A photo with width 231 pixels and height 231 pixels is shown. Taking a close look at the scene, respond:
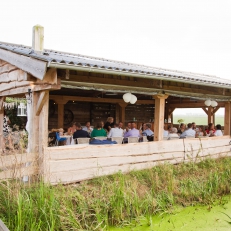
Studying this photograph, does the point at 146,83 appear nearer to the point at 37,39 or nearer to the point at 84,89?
the point at 84,89

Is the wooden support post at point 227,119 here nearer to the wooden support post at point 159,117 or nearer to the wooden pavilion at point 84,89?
the wooden pavilion at point 84,89

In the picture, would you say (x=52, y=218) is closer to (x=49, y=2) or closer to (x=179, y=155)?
(x=179, y=155)

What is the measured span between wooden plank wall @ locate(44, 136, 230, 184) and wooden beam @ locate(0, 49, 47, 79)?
150cm

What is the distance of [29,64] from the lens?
5930 millimetres

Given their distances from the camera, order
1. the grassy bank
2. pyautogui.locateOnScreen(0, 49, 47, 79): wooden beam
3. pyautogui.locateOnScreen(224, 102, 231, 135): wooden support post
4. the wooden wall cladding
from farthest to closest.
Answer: the wooden wall cladding
pyautogui.locateOnScreen(224, 102, 231, 135): wooden support post
pyautogui.locateOnScreen(0, 49, 47, 79): wooden beam
the grassy bank

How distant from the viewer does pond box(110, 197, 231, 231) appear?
4699mm

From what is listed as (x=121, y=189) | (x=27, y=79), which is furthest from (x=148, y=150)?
(x=27, y=79)

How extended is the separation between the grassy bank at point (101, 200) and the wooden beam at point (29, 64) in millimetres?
2075

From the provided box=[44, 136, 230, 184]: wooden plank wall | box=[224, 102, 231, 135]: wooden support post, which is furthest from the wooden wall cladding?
box=[44, 136, 230, 184]: wooden plank wall

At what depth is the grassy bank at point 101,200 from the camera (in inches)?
162

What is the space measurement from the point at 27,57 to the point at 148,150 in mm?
3702

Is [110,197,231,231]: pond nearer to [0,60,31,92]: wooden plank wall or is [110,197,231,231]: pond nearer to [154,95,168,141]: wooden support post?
[154,95,168,141]: wooden support post

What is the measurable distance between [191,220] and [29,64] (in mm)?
4207

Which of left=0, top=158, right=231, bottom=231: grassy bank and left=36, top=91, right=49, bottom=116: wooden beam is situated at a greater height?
left=36, top=91, right=49, bottom=116: wooden beam
